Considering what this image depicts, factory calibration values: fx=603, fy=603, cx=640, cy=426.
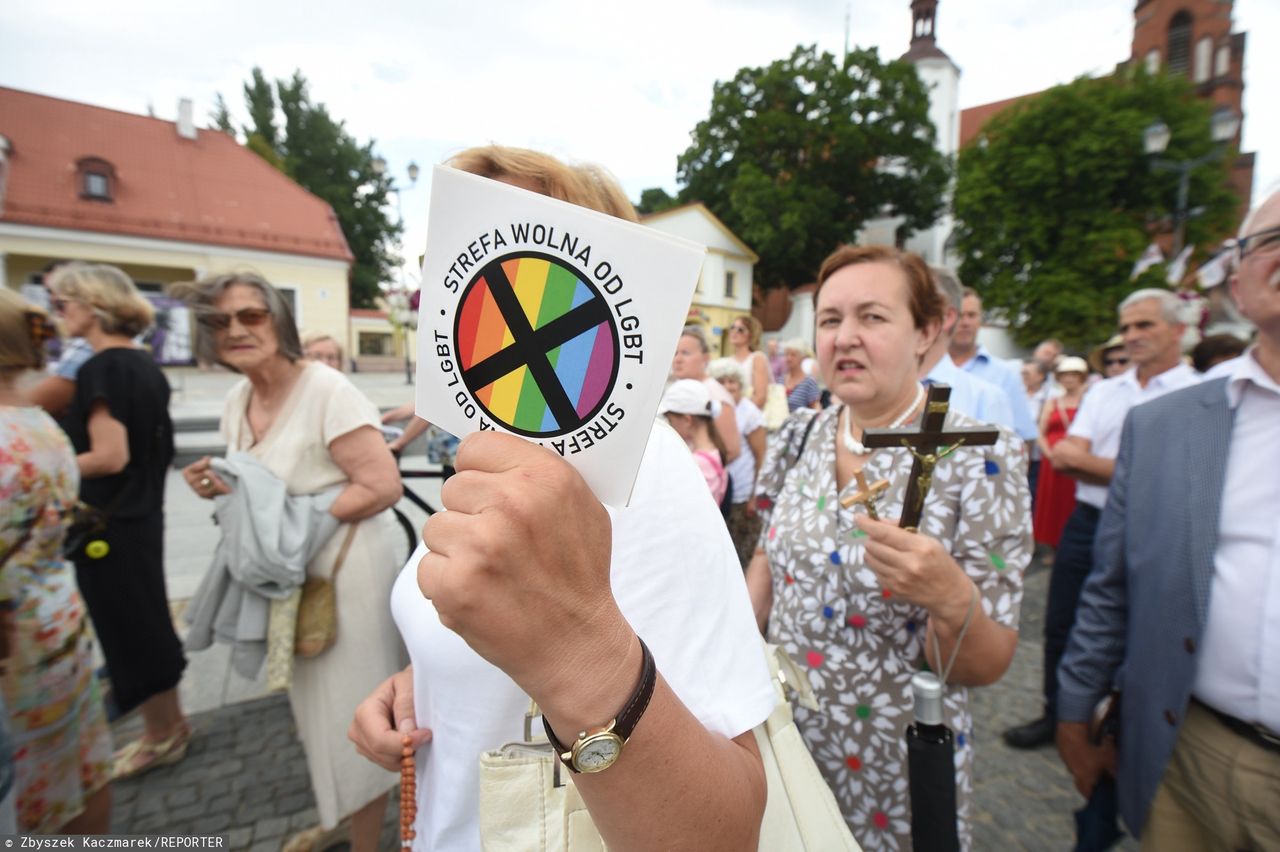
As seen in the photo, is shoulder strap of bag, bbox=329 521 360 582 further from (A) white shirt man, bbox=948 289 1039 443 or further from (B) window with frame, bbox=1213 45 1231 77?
(B) window with frame, bbox=1213 45 1231 77

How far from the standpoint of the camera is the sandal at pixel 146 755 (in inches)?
115

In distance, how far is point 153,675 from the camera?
291cm

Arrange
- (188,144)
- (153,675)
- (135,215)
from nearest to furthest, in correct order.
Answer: (153,675) < (135,215) < (188,144)

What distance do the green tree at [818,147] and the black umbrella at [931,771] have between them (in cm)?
3158

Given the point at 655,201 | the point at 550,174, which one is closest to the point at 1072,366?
the point at 550,174

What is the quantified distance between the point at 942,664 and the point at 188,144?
34467 mm

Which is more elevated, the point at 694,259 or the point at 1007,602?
the point at 694,259

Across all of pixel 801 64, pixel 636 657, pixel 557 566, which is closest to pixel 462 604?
pixel 557 566

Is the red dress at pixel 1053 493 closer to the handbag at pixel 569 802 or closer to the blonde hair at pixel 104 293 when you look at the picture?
the handbag at pixel 569 802

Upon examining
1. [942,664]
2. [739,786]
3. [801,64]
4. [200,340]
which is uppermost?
[801,64]

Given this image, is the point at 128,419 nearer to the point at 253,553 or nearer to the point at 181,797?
the point at 253,553

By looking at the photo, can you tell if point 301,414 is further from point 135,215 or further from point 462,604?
point 135,215

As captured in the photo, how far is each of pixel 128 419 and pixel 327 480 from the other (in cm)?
124

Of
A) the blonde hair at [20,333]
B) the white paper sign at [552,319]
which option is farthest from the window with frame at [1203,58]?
the blonde hair at [20,333]
